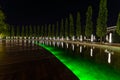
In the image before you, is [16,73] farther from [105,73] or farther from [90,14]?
[90,14]

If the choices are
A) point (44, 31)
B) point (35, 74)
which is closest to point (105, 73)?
point (35, 74)

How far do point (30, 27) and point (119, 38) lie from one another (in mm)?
71279

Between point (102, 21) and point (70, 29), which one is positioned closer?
point (102, 21)

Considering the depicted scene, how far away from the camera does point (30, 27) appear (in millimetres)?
108188

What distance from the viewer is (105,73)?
34.6ft

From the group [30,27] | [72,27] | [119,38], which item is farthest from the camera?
[30,27]

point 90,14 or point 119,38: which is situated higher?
point 90,14

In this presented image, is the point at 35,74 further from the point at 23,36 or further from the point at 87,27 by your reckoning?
the point at 23,36

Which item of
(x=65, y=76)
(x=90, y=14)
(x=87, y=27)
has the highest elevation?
(x=90, y=14)

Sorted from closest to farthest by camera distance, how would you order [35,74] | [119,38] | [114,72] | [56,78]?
[56,78] → [35,74] → [114,72] → [119,38]

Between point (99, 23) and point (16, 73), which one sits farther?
point (99, 23)

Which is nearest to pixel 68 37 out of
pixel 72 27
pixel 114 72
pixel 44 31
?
pixel 72 27

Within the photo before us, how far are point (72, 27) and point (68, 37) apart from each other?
5155 millimetres

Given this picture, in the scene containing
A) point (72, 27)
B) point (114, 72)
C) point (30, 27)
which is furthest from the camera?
point (30, 27)
